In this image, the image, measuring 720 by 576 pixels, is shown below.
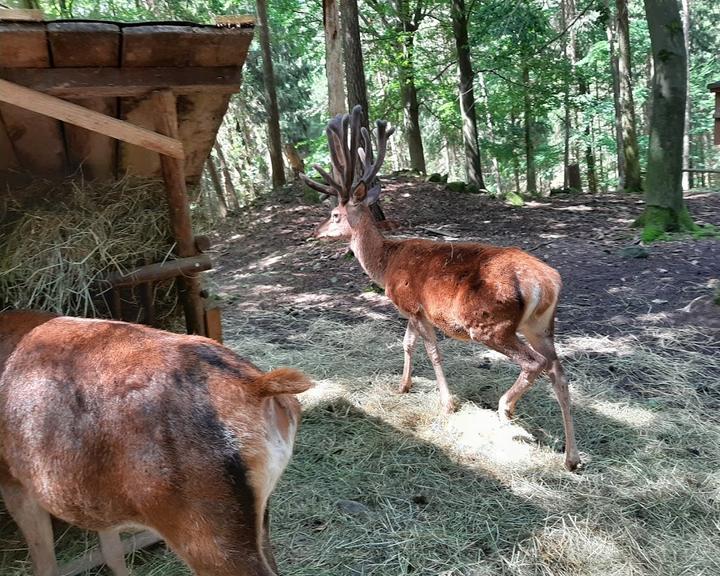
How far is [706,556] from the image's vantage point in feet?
10.7

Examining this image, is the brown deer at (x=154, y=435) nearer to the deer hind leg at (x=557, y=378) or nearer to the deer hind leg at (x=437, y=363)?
the deer hind leg at (x=557, y=378)

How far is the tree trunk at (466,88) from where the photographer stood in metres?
15.1

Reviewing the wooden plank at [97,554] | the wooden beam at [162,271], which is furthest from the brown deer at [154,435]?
the wooden beam at [162,271]

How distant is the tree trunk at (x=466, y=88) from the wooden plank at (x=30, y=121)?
496 inches

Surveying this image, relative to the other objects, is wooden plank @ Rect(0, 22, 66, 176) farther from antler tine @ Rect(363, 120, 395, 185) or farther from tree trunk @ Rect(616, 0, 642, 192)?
tree trunk @ Rect(616, 0, 642, 192)

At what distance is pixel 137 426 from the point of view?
7.30ft

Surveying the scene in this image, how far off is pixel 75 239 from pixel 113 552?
1.81m

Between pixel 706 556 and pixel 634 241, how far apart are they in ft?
22.7

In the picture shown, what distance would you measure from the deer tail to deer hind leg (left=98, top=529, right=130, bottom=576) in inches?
62.7

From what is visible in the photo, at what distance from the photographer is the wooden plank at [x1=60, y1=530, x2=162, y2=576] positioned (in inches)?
128

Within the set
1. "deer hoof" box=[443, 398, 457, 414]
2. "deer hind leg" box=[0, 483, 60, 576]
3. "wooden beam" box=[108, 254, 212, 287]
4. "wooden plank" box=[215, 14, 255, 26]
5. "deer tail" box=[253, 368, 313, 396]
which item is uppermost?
"wooden plank" box=[215, 14, 255, 26]

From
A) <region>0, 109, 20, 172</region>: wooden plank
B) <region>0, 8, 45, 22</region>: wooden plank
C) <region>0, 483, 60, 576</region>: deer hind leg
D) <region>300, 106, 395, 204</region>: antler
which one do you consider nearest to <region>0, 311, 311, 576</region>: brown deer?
<region>0, 483, 60, 576</region>: deer hind leg

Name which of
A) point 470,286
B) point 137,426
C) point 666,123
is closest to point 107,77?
point 137,426

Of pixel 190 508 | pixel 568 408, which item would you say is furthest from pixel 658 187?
pixel 190 508
